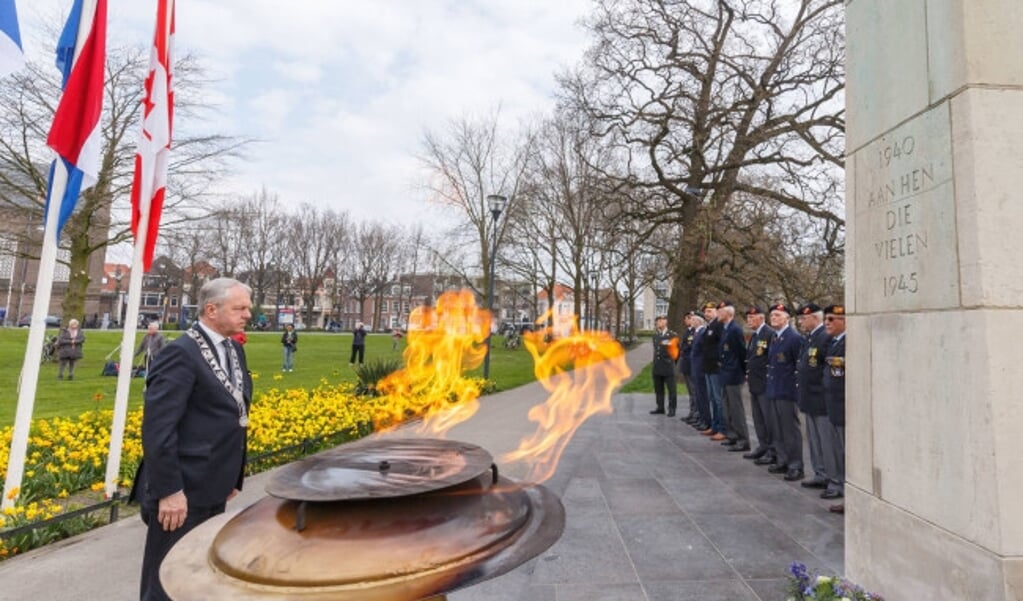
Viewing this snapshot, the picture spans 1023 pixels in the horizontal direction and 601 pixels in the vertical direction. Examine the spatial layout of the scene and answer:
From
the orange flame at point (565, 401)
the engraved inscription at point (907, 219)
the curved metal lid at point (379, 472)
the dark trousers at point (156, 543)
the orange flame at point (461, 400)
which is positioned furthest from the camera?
the orange flame at point (461, 400)

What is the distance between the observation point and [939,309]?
2393 mm

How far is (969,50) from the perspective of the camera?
234cm

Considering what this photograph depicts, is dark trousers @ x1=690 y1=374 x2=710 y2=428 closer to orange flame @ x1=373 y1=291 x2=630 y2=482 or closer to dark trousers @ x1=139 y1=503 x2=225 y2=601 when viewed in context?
orange flame @ x1=373 y1=291 x2=630 y2=482

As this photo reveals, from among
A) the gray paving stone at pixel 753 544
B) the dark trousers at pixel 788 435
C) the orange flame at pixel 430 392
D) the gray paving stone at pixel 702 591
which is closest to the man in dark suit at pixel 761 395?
the dark trousers at pixel 788 435

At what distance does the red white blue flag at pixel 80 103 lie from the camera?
14.1 ft

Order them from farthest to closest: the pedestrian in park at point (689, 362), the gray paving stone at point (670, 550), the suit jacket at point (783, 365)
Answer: the pedestrian in park at point (689, 362) < the suit jacket at point (783, 365) < the gray paving stone at point (670, 550)

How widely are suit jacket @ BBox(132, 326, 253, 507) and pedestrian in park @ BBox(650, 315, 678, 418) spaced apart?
9.16m

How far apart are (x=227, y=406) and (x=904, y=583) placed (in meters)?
3.58

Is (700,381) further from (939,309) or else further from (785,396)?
(939,309)

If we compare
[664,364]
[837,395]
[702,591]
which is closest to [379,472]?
[702,591]

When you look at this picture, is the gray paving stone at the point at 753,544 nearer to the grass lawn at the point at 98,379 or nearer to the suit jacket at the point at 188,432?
the suit jacket at the point at 188,432

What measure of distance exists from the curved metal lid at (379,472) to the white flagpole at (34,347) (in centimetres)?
339

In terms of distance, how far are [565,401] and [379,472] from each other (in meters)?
11.7

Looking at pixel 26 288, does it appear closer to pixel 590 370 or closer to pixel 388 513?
pixel 590 370
